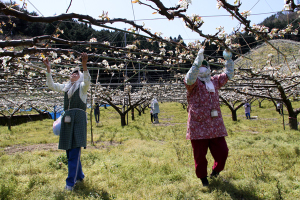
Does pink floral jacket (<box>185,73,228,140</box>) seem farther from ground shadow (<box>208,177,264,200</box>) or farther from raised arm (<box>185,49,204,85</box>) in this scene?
ground shadow (<box>208,177,264,200</box>)

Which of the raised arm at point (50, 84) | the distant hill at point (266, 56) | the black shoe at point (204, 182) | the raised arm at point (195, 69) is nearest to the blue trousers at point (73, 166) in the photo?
the raised arm at point (50, 84)

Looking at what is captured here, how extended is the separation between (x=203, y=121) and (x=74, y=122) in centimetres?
185

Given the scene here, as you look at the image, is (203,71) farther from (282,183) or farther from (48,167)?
(48,167)

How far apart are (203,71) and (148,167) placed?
1.98 meters

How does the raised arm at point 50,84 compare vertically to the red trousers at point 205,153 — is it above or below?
above

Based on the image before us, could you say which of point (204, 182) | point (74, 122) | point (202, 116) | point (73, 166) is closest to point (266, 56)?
point (202, 116)

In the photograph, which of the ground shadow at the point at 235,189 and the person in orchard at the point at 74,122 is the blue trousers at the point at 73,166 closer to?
the person in orchard at the point at 74,122

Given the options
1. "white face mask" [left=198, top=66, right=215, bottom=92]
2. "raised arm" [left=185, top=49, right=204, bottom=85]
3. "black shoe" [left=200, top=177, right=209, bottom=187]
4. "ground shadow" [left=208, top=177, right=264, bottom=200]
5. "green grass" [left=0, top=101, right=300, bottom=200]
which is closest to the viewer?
"ground shadow" [left=208, top=177, right=264, bottom=200]

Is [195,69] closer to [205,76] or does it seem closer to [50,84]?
[205,76]

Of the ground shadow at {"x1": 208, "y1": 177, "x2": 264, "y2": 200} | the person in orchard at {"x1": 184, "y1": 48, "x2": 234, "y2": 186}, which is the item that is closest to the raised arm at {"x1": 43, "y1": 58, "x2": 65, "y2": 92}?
the person in orchard at {"x1": 184, "y1": 48, "x2": 234, "y2": 186}

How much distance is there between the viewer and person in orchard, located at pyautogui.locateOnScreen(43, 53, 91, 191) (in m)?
3.22

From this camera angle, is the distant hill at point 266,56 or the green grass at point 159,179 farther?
the distant hill at point 266,56

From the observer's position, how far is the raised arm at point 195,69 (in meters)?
2.95

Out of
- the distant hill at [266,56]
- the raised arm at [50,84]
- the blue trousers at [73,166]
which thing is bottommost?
the blue trousers at [73,166]
